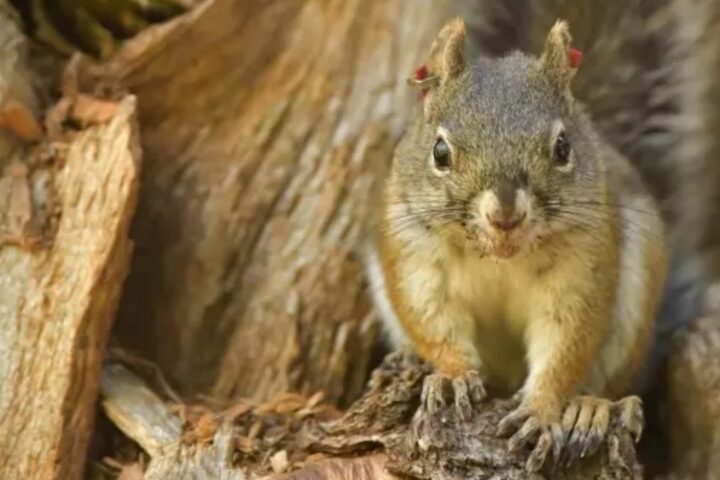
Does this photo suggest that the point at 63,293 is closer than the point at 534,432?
No

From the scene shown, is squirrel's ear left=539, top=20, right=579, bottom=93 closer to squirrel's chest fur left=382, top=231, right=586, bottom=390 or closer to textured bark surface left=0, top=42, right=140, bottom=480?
squirrel's chest fur left=382, top=231, right=586, bottom=390

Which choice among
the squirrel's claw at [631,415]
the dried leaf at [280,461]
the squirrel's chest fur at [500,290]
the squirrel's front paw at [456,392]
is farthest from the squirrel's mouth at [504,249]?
the dried leaf at [280,461]

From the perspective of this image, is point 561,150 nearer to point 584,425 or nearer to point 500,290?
point 500,290

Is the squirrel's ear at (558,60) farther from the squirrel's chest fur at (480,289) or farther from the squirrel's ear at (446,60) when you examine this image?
the squirrel's chest fur at (480,289)

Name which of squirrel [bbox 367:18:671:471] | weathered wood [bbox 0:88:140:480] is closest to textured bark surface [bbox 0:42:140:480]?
weathered wood [bbox 0:88:140:480]

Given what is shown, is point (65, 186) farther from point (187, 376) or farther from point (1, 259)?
point (187, 376)

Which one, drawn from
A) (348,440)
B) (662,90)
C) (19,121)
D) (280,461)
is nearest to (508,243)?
(348,440)

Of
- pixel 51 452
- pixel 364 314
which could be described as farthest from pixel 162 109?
pixel 51 452
